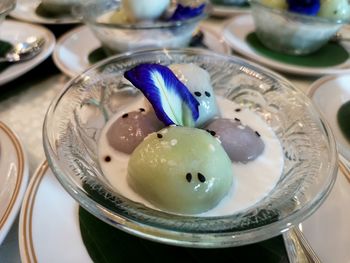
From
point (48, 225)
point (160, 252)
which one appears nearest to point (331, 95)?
point (160, 252)

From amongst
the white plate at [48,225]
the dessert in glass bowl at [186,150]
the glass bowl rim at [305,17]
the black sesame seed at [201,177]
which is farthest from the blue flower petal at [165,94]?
the glass bowl rim at [305,17]

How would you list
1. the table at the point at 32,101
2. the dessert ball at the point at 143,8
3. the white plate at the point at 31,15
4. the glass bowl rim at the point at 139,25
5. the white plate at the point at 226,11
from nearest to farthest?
the table at the point at 32,101 → the glass bowl rim at the point at 139,25 → the dessert ball at the point at 143,8 → the white plate at the point at 31,15 → the white plate at the point at 226,11

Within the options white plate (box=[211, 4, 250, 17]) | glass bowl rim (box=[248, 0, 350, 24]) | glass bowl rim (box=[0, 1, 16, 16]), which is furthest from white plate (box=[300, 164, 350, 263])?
white plate (box=[211, 4, 250, 17])

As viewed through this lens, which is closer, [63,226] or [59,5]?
[63,226]

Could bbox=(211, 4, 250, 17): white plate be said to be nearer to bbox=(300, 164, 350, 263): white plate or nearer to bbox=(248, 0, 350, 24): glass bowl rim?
bbox=(248, 0, 350, 24): glass bowl rim

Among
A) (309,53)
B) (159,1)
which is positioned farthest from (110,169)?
(309,53)

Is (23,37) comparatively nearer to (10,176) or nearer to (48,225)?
(10,176)

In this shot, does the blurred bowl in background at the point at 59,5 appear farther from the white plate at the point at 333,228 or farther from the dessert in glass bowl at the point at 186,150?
the white plate at the point at 333,228
